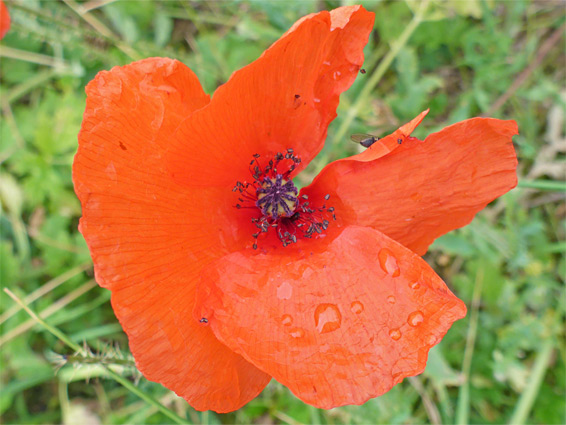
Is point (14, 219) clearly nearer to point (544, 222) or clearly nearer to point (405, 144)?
point (405, 144)

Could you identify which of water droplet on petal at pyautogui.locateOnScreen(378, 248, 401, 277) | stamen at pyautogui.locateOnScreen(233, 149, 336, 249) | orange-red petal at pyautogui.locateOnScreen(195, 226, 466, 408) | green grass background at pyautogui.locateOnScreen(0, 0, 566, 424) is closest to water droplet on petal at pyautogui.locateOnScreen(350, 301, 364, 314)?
orange-red petal at pyautogui.locateOnScreen(195, 226, 466, 408)

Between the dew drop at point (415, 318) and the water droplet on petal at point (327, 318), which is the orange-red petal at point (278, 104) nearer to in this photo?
the water droplet on petal at point (327, 318)

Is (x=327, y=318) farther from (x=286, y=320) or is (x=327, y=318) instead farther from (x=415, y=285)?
(x=415, y=285)

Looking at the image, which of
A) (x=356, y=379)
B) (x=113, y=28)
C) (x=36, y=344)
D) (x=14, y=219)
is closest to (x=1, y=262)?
(x=14, y=219)

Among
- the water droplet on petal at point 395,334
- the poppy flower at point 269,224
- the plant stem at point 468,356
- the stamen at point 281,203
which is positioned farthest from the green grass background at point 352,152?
the water droplet on petal at point 395,334

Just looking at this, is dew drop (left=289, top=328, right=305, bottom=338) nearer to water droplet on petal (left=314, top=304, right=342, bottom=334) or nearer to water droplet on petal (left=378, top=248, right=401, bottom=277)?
water droplet on petal (left=314, top=304, right=342, bottom=334)

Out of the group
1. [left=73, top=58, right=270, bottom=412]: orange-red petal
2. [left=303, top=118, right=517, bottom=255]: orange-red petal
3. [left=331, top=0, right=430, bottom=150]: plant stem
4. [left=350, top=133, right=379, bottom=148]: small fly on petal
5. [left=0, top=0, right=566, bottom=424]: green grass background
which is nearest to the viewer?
[left=73, top=58, right=270, bottom=412]: orange-red petal
